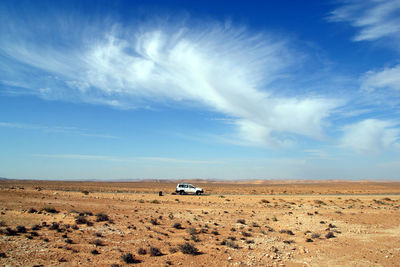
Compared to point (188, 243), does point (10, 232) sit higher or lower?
higher

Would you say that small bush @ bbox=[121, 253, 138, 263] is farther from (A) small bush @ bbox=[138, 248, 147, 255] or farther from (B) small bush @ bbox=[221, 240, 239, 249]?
(B) small bush @ bbox=[221, 240, 239, 249]

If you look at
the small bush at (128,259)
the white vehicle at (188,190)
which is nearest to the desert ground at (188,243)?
the small bush at (128,259)

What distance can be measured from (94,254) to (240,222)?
11500 mm

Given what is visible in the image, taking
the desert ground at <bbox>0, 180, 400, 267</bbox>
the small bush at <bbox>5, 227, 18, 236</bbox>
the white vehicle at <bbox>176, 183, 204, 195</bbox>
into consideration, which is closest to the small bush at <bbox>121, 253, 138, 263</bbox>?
the desert ground at <bbox>0, 180, 400, 267</bbox>

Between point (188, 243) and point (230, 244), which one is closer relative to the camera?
point (188, 243)

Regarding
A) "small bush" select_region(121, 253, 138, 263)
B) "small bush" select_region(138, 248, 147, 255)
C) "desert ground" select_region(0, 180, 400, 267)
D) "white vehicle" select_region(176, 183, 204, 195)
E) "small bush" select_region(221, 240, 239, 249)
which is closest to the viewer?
"small bush" select_region(121, 253, 138, 263)

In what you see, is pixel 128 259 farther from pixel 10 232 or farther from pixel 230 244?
pixel 10 232

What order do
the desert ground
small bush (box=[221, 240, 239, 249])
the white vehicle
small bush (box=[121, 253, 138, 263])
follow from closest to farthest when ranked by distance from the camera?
small bush (box=[121, 253, 138, 263]), the desert ground, small bush (box=[221, 240, 239, 249]), the white vehicle

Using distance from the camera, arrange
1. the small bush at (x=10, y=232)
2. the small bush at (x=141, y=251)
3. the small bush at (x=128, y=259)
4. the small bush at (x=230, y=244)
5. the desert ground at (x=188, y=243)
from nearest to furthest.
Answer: the small bush at (x=128, y=259)
the desert ground at (x=188, y=243)
the small bush at (x=141, y=251)
the small bush at (x=230, y=244)
the small bush at (x=10, y=232)

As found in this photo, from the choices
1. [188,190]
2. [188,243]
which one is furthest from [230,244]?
[188,190]

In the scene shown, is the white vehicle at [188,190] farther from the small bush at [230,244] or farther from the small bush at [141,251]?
the small bush at [141,251]

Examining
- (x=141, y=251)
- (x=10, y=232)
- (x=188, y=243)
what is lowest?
(x=141, y=251)

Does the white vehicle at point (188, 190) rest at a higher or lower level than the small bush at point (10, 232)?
higher

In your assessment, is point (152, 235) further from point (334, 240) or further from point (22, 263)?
point (334, 240)
